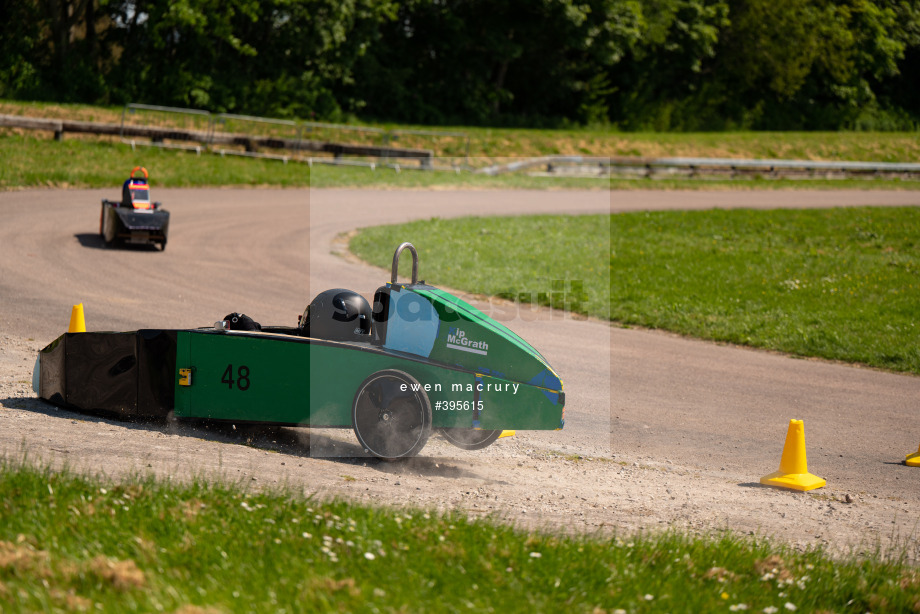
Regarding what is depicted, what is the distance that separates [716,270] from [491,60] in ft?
111

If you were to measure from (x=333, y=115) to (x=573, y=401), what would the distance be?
34741 mm

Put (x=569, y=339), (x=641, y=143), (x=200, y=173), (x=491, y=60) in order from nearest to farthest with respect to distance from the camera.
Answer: (x=569, y=339)
(x=200, y=173)
(x=641, y=143)
(x=491, y=60)

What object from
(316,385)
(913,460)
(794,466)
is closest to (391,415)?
(316,385)

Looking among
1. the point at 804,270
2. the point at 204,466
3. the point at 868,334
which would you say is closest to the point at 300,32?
the point at 804,270

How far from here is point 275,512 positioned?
532cm

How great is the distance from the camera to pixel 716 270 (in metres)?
17.9

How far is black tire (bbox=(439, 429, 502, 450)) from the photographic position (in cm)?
776

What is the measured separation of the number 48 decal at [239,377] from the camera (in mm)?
7312

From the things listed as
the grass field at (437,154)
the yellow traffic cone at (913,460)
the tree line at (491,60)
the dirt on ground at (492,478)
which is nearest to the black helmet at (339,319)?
the dirt on ground at (492,478)

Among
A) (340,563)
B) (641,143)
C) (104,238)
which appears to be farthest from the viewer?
(641,143)

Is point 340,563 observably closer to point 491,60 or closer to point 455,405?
point 455,405

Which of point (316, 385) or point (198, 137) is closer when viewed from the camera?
point (316, 385)

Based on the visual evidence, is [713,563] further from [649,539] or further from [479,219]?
[479,219]

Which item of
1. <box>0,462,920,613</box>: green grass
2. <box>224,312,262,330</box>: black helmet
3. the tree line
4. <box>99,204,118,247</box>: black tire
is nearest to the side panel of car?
<box>224,312,262,330</box>: black helmet
